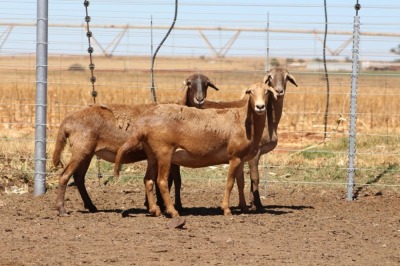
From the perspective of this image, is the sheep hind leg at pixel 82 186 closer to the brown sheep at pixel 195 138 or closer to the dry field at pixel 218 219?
the dry field at pixel 218 219

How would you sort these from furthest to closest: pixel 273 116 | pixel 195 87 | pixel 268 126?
pixel 195 87
pixel 273 116
pixel 268 126

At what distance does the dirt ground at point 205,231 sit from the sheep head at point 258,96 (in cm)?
150

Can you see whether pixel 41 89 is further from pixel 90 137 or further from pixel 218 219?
pixel 218 219

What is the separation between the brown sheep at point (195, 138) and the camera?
39.5ft

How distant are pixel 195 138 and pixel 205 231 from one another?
173cm

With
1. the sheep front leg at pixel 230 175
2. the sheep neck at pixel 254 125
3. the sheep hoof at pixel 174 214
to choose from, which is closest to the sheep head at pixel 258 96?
the sheep neck at pixel 254 125

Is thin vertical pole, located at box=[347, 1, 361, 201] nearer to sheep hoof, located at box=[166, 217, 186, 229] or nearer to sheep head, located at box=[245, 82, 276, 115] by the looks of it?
sheep head, located at box=[245, 82, 276, 115]

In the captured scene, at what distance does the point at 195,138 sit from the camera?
12305 millimetres

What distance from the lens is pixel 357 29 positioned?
14383mm

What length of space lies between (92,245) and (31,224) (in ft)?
5.61

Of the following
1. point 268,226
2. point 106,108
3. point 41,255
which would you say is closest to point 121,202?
point 106,108

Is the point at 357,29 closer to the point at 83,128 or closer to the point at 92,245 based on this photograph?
the point at 83,128

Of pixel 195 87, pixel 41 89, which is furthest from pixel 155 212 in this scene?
pixel 41 89

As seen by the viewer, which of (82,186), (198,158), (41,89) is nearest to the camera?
(198,158)
